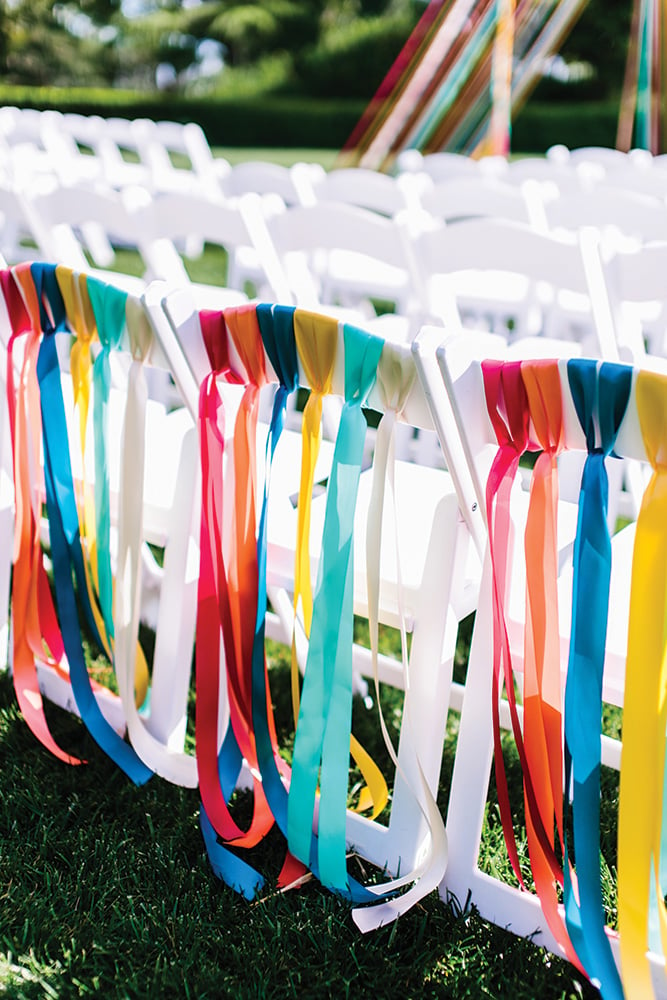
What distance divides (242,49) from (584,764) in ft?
116

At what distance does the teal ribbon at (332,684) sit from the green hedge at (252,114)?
1986 centimetres

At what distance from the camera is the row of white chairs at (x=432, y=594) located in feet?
5.04

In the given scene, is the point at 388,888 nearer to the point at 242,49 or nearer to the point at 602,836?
the point at 602,836

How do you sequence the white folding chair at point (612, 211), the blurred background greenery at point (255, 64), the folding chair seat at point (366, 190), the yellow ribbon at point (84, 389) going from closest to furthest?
1. the yellow ribbon at point (84, 389)
2. the white folding chair at point (612, 211)
3. the folding chair seat at point (366, 190)
4. the blurred background greenery at point (255, 64)

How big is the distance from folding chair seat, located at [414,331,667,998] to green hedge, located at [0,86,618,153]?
19.9 metres

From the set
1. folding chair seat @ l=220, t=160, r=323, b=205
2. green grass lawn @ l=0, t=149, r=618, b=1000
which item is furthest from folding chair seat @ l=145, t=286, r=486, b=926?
folding chair seat @ l=220, t=160, r=323, b=205

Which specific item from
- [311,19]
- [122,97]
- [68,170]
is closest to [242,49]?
[311,19]

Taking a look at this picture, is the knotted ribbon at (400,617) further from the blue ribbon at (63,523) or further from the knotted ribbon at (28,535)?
the knotted ribbon at (28,535)

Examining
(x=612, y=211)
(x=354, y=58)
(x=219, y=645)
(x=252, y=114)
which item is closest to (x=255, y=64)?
(x=354, y=58)

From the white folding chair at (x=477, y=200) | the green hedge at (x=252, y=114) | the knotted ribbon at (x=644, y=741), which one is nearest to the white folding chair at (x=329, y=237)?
the white folding chair at (x=477, y=200)

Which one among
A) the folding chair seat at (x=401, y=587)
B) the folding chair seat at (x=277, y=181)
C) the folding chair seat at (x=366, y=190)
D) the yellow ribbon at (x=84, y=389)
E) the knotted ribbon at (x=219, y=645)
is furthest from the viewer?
Answer: the folding chair seat at (x=277, y=181)

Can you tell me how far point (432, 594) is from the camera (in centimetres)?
172

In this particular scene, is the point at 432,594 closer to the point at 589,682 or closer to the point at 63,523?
the point at 589,682

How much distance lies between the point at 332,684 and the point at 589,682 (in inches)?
18.3
